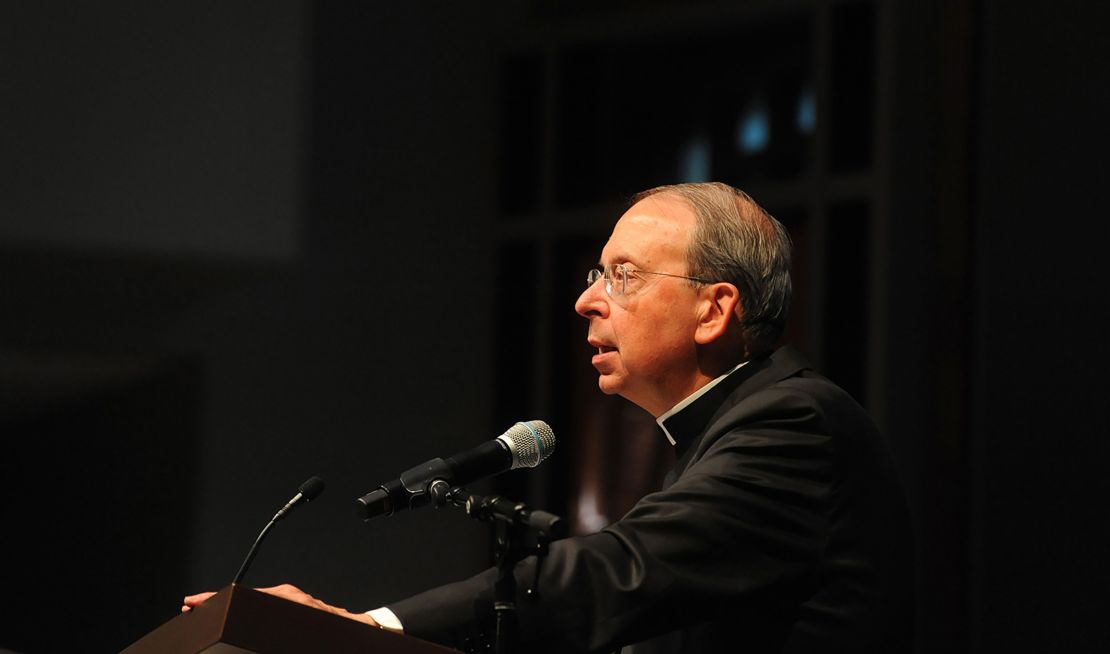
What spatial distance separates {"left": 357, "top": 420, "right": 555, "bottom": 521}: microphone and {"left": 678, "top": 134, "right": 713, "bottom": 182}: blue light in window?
2745 millimetres

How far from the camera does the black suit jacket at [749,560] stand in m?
1.75

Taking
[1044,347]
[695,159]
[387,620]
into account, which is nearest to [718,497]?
[387,620]

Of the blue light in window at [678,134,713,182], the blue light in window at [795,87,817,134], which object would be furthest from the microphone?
the blue light in window at [678,134,713,182]

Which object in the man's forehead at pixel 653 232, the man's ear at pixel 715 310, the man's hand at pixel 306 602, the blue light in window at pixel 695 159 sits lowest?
the man's hand at pixel 306 602

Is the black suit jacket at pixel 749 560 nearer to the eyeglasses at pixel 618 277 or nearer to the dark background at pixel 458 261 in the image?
the eyeglasses at pixel 618 277

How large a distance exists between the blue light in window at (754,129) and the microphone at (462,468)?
272 centimetres

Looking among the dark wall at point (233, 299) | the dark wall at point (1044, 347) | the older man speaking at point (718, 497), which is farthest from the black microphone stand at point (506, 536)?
the dark wall at point (233, 299)

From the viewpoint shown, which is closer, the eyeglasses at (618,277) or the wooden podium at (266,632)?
the wooden podium at (266,632)

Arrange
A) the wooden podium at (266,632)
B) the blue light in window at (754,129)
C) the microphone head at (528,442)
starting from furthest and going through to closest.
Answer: the blue light in window at (754,129) → the microphone head at (528,442) → the wooden podium at (266,632)

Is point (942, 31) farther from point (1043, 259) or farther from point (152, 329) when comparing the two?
point (152, 329)

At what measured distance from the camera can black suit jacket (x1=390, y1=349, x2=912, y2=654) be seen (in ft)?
5.73

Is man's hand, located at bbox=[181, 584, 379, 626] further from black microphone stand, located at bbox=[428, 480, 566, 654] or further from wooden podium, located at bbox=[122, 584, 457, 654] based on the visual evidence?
black microphone stand, located at bbox=[428, 480, 566, 654]

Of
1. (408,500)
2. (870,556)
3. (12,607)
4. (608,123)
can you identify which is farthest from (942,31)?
A: (12,607)

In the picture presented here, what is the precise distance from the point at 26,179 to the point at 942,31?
2.75 metres
